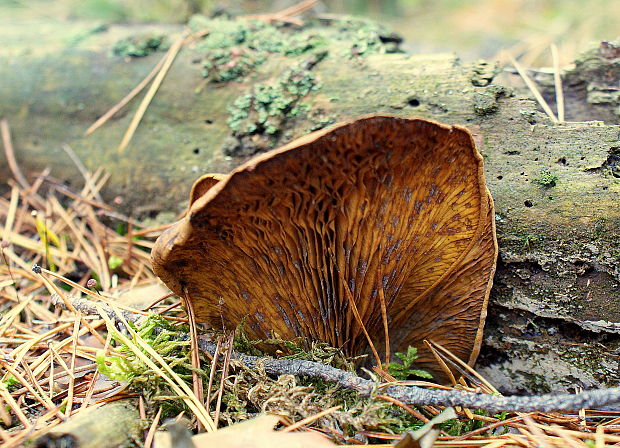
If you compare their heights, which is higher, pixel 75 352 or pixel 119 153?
pixel 119 153

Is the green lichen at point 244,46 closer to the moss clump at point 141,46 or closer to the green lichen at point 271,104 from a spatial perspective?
the green lichen at point 271,104

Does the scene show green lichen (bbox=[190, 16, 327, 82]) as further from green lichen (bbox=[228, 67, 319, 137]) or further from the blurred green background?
the blurred green background

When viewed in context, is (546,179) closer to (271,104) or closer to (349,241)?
(349,241)

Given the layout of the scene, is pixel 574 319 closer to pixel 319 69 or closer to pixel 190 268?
pixel 190 268

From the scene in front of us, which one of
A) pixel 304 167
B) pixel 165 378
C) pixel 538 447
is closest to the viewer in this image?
pixel 304 167

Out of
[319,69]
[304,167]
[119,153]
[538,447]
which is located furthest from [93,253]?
[538,447]

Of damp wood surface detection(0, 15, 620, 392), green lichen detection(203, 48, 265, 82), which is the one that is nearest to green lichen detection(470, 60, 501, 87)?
damp wood surface detection(0, 15, 620, 392)

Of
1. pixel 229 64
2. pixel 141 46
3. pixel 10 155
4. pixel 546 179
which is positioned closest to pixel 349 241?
pixel 546 179
